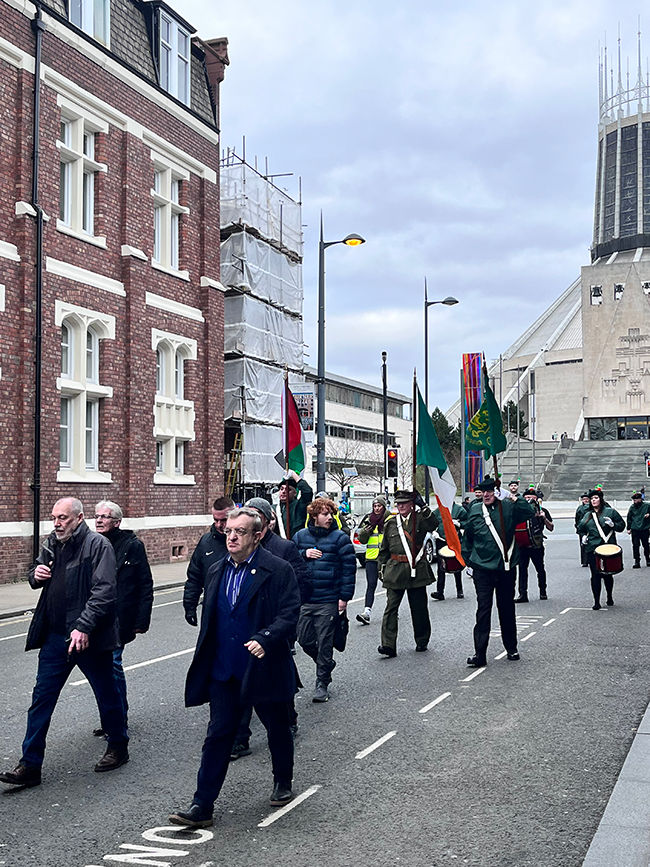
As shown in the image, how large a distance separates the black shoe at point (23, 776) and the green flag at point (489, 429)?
829 cm

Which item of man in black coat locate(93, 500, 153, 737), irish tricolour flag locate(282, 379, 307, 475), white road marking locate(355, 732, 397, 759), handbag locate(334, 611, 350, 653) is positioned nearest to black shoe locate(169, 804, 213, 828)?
white road marking locate(355, 732, 397, 759)

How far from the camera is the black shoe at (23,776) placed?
6.04 m

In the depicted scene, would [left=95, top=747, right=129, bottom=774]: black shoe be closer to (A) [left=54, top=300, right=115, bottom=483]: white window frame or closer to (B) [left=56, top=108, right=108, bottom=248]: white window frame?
(A) [left=54, top=300, right=115, bottom=483]: white window frame

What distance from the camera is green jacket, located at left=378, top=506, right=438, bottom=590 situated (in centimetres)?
1092

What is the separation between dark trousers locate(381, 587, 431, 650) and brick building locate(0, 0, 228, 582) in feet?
36.4

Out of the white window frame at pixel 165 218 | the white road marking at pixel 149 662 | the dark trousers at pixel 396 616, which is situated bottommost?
the white road marking at pixel 149 662

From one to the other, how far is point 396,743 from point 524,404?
127747mm

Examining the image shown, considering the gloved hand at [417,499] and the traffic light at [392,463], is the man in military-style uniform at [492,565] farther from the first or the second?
the traffic light at [392,463]

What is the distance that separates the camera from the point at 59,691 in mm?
6414

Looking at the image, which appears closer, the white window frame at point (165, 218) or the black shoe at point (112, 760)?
the black shoe at point (112, 760)

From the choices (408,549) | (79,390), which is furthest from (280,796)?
(79,390)

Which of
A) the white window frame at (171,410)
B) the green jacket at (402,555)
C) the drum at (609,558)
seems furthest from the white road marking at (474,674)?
the white window frame at (171,410)

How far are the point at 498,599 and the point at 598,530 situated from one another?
214 inches

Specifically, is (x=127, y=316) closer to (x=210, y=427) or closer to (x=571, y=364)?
(x=210, y=427)
